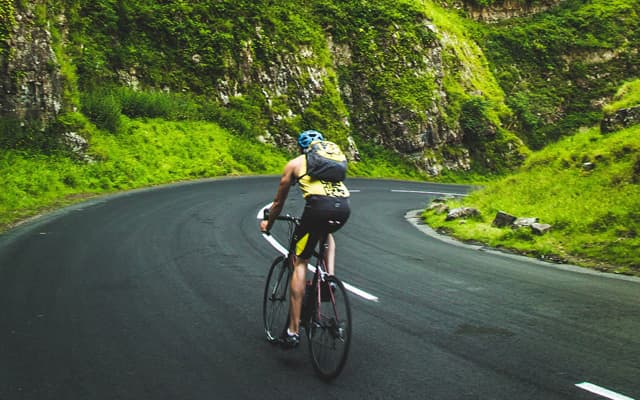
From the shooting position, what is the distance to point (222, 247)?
31.3 ft

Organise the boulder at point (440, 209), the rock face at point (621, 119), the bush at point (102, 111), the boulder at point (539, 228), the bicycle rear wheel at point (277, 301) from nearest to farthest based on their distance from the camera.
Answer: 1. the bicycle rear wheel at point (277, 301)
2. the boulder at point (539, 228)
3. the boulder at point (440, 209)
4. the rock face at point (621, 119)
5. the bush at point (102, 111)

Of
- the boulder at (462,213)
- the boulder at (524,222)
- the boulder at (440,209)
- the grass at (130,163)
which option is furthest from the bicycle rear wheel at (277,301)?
the boulder at (440,209)

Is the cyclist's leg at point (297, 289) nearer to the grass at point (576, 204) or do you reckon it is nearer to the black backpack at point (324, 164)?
the black backpack at point (324, 164)

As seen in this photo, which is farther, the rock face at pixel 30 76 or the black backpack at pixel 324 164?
the rock face at pixel 30 76

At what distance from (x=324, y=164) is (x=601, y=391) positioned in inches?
115

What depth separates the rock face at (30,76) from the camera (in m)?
17.4

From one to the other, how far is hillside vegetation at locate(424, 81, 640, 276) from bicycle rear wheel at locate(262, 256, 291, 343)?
6438mm

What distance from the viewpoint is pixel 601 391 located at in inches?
149

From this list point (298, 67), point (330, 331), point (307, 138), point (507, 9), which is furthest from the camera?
point (507, 9)

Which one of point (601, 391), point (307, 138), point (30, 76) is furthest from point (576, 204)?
A: point (30, 76)

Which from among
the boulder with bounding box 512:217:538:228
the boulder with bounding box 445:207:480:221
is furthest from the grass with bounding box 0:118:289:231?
the boulder with bounding box 512:217:538:228

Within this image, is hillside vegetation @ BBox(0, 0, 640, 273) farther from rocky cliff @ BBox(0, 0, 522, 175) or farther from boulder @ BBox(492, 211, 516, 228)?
boulder @ BBox(492, 211, 516, 228)

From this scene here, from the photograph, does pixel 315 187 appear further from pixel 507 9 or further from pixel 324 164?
pixel 507 9

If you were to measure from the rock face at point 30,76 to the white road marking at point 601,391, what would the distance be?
19.4 m
